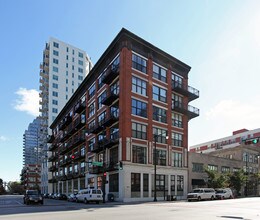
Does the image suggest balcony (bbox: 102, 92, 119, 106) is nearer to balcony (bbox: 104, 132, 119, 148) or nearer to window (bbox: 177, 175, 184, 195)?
balcony (bbox: 104, 132, 119, 148)

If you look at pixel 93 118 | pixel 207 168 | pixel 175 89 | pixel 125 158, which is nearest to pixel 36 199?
pixel 125 158

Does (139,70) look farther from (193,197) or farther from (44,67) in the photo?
(44,67)

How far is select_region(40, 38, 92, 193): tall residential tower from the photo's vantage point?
364 ft

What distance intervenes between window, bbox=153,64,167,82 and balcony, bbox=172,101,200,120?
16.3 feet

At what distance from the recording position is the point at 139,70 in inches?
1911

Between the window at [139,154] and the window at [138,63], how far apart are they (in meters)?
11.6

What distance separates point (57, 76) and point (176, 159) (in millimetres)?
70991

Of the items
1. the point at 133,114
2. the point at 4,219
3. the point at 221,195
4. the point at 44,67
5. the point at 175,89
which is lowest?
the point at 221,195

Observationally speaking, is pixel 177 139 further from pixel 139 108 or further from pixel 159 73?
pixel 159 73

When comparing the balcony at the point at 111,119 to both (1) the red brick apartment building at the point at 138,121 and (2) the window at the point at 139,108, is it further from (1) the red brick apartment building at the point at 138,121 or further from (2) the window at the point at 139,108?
(2) the window at the point at 139,108

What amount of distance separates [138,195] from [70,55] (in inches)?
3265

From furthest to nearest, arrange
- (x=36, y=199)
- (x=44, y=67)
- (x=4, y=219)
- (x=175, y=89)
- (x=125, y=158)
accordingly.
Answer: (x=44, y=67) < (x=175, y=89) < (x=125, y=158) < (x=36, y=199) < (x=4, y=219)

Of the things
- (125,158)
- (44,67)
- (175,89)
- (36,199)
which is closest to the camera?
(36,199)

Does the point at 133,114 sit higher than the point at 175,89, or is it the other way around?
the point at 175,89
